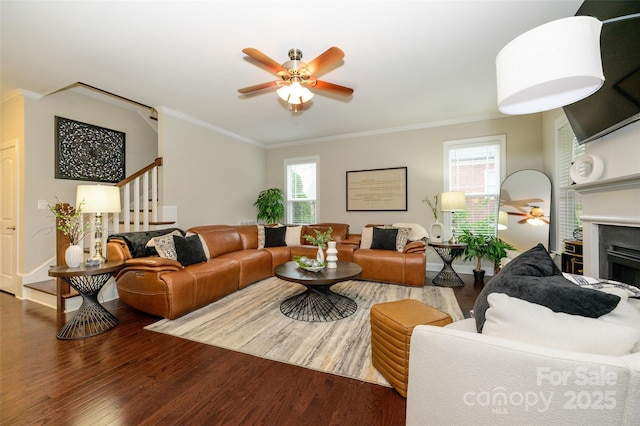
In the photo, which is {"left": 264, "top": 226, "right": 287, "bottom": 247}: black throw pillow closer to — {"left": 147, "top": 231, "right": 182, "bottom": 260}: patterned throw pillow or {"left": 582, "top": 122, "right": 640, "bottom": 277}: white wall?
{"left": 147, "top": 231, "right": 182, "bottom": 260}: patterned throw pillow

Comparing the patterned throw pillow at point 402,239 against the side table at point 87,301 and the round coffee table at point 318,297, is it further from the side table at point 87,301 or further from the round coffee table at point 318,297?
the side table at point 87,301

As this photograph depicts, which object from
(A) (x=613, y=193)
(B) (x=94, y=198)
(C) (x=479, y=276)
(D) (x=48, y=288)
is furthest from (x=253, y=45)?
(C) (x=479, y=276)

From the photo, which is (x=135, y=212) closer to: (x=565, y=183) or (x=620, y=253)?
(x=620, y=253)

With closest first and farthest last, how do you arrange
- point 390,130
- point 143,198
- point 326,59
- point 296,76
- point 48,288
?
point 326,59
point 296,76
point 48,288
point 143,198
point 390,130

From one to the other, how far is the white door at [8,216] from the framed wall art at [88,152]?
456mm

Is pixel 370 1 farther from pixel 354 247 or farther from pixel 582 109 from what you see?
pixel 354 247

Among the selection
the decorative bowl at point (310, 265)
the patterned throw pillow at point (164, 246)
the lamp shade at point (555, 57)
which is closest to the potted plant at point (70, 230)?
the patterned throw pillow at point (164, 246)

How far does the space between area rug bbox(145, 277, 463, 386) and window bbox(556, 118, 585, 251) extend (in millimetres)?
1579

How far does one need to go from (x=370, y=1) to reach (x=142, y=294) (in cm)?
335

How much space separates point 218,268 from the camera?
3145 millimetres

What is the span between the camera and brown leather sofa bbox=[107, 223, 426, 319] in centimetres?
263

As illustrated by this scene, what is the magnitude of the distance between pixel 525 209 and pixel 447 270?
1.40 metres

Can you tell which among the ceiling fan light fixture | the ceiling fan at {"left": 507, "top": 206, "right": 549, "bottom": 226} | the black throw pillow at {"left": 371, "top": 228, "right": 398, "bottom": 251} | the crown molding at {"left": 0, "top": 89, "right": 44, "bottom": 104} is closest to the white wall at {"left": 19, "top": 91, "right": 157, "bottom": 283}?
the crown molding at {"left": 0, "top": 89, "right": 44, "bottom": 104}

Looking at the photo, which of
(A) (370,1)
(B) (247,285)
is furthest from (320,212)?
(A) (370,1)
